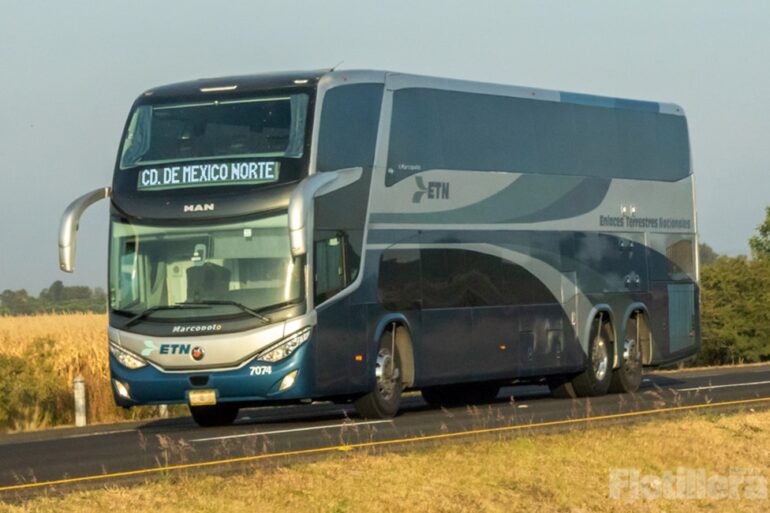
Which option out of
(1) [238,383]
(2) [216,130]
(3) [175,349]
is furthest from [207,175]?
(1) [238,383]

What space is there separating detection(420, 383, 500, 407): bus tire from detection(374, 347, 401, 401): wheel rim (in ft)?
13.9

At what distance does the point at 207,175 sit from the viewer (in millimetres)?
21812

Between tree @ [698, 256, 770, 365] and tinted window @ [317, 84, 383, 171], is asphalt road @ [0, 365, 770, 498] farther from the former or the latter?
tree @ [698, 256, 770, 365]

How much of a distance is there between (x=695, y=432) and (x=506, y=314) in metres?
7.38

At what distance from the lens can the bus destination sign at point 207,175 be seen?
849 inches

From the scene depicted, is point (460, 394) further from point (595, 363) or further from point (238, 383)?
point (238, 383)

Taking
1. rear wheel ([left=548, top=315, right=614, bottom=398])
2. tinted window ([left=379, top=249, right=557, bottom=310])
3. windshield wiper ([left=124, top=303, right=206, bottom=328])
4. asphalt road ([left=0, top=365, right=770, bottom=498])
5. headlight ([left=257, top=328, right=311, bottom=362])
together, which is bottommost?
asphalt road ([left=0, top=365, right=770, bottom=498])

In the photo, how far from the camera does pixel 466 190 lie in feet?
81.8

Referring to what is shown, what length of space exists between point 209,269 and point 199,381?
1390mm

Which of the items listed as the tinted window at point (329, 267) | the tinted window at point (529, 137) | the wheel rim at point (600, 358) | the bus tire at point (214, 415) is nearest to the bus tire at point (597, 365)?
the wheel rim at point (600, 358)

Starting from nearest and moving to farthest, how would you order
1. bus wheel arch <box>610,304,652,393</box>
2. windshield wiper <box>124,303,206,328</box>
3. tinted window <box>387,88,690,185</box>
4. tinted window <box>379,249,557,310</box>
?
1. windshield wiper <box>124,303,206,328</box>
2. tinted window <box>379,249,557,310</box>
3. tinted window <box>387,88,690,185</box>
4. bus wheel arch <box>610,304,652,393</box>

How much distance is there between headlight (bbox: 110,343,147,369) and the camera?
21.8 metres

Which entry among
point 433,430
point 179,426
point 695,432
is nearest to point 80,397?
point 179,426

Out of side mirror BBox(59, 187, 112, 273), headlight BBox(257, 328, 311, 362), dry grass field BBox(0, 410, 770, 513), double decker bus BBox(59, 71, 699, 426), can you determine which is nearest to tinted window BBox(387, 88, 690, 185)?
double decker bus BBox(59, 71, 699, 426)
